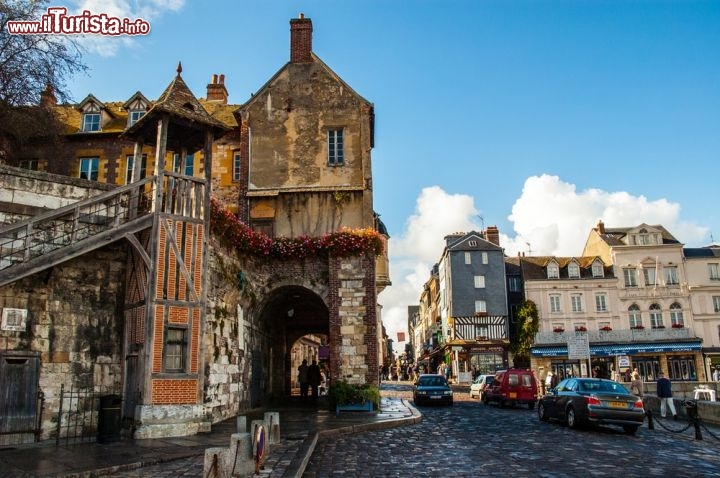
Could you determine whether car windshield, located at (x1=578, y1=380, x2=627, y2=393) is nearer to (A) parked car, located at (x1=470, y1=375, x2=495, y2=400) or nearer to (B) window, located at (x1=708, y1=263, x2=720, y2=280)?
(A) parked car, located at (x1=470, y1=375, x2=495, y2=400)

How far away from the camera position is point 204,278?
46.9 ft

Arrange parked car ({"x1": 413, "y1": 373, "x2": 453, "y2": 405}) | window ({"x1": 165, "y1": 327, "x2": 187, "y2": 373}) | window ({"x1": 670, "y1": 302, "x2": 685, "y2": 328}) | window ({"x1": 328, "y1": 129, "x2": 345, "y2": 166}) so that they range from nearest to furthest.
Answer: window ({"x1": 165, "y1": 327, "x2": 187, "y2": 373}) → window ({"x1": 328, "y1": 129, "x2": 345, "y2": 166}) → parked car ({"x1": 413, "y1": 373, "x2": 453, "y2": 405}) → window ({"x1": 670, "y1": 302, "x2": 685, "y2": 328})

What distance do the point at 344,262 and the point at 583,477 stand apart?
12355 mm

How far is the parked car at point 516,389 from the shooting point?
2441 cm

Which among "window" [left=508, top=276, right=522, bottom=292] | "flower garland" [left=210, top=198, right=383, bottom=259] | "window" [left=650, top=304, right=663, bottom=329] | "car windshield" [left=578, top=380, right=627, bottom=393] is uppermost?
"window" [left=508, top=276, right=522, bottom=292]

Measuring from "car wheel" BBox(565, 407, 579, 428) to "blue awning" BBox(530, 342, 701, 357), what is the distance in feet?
105

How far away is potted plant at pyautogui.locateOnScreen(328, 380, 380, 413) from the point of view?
60.5 ft

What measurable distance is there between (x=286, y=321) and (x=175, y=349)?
13.4 m

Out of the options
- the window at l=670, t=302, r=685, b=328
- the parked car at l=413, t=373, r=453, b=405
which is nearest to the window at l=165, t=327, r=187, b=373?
the parked car at l=413, t=373, r=453, b=405

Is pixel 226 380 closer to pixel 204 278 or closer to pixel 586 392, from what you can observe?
pixel 204 278

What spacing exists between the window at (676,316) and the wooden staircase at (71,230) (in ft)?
149

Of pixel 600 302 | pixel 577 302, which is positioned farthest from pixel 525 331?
pixel 600 302

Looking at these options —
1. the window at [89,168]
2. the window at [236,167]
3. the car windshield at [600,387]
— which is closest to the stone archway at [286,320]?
the window at [236,167]

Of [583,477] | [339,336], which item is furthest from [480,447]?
[339,336]
